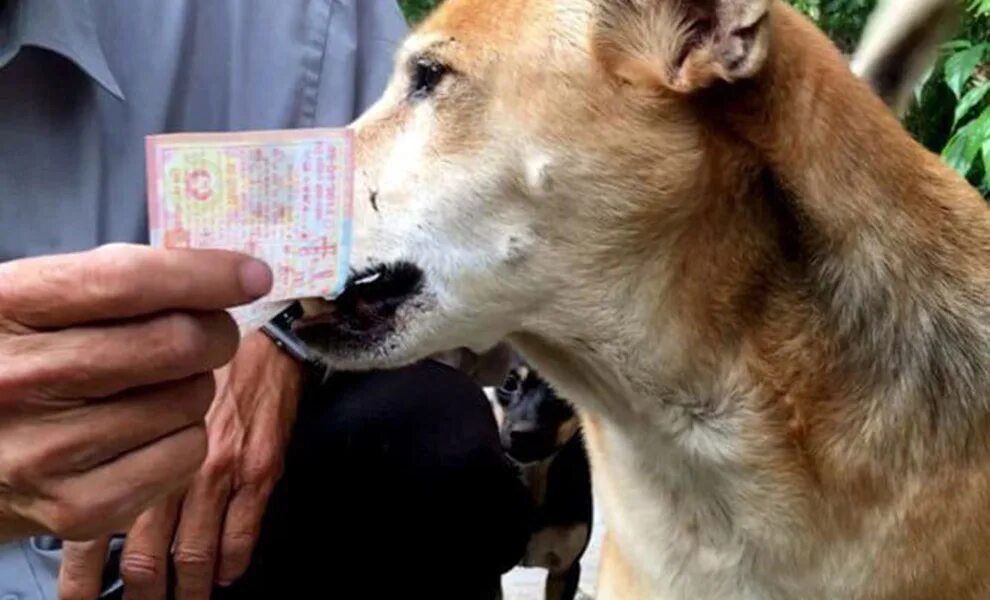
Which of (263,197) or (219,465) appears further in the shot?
(219,465)

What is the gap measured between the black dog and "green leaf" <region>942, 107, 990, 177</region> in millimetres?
963

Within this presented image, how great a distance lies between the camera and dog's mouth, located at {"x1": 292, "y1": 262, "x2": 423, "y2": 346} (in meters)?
1.44

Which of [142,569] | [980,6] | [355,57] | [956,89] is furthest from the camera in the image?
[956,89]

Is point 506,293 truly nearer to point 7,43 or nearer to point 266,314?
point 266,314

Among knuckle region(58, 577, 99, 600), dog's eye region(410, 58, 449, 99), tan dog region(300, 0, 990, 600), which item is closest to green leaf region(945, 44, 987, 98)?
tan dog region(300, 0, 990, 600)

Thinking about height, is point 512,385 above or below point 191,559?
below

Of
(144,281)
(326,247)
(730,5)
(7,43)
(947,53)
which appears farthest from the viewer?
(947,53)

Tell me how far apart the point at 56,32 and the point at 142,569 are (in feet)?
1.80

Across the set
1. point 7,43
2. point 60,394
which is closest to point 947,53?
point 7,43

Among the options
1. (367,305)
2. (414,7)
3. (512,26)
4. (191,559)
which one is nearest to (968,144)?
(512,26)

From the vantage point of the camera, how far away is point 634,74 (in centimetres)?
144

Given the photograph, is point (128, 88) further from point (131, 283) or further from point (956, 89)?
point (956, 89)

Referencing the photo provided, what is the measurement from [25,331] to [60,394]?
5 cm

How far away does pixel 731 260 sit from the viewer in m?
1.43
